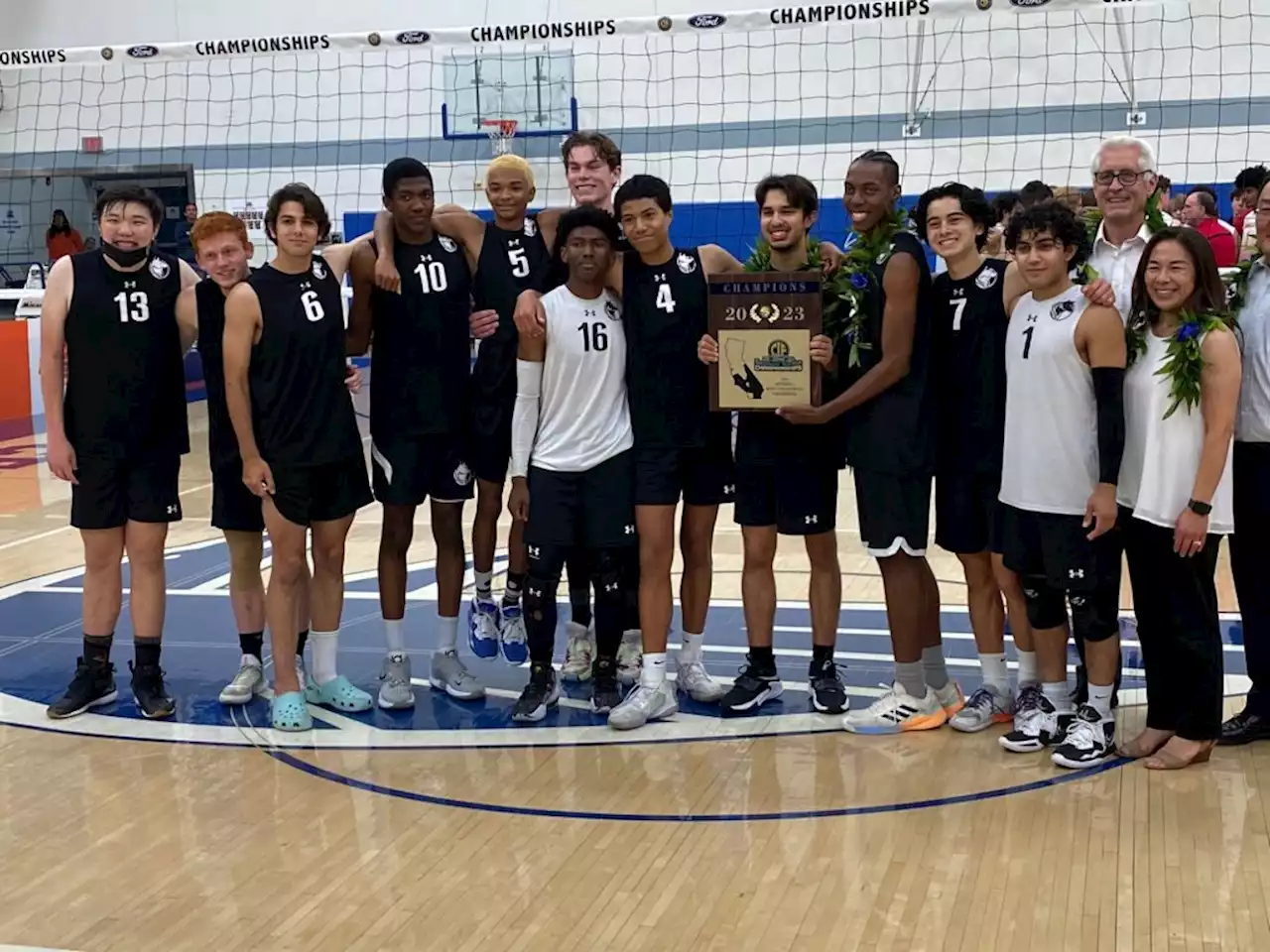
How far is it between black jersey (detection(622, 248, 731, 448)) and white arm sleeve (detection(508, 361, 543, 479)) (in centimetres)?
30

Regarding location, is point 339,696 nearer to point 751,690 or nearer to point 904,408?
point 751,690

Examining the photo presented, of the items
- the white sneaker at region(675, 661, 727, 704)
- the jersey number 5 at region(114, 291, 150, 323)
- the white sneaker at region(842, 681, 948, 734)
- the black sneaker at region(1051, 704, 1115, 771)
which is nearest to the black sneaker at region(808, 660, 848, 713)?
the white sneaker at region(842, 681, 948, 734)

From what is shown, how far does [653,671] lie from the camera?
461cm

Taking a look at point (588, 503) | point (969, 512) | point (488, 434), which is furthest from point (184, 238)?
point (969, 512)

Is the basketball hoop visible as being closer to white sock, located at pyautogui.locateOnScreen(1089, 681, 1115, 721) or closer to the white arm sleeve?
the white arm sleeve

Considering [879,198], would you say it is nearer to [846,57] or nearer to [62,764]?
[62,764]

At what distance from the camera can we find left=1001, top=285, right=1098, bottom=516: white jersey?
397cm

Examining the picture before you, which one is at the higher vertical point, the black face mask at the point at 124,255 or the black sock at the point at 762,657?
the black face mask at the point at 124,255

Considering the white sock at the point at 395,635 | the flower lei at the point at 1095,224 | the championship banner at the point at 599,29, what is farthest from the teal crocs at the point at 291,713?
the championship banner at the point at 599,29

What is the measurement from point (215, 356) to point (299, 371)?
1.24 ft

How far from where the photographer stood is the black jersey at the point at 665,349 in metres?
4.48

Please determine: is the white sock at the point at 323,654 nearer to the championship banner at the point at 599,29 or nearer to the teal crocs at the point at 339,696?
the teal crocs at the point at 339,696

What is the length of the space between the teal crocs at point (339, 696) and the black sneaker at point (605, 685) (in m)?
0.78

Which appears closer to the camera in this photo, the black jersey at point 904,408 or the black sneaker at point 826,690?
the black jersey at point 904,408
